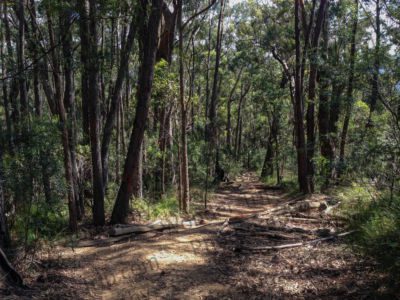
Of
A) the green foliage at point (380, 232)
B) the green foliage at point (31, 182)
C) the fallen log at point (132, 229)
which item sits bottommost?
the fallen log at point (132, 229)

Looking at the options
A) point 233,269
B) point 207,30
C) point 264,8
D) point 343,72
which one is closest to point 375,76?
point 343,72

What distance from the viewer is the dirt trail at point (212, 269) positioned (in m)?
4.89

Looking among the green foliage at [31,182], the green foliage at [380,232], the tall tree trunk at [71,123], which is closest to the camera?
the green foliage at [380,232]

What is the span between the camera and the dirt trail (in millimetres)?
4895

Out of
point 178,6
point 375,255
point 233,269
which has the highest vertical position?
point 178,6

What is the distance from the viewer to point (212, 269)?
582cm

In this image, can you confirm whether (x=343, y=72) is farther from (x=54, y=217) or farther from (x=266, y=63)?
(x=266, y=63)

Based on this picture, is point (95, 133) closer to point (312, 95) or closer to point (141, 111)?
point (141, 111)

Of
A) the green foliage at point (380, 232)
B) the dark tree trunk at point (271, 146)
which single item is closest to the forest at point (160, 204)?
the green foliage at point (380, 232)

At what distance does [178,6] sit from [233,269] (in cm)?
796

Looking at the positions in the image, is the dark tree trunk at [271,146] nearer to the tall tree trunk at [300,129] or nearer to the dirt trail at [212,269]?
the tall tree trunk at [300,129]

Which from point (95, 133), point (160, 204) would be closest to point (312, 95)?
point (160, 204)

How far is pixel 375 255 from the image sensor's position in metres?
4.61

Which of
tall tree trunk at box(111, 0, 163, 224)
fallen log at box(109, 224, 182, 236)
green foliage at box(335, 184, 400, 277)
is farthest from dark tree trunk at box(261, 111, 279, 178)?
green foliage at box(335, 184, 400, 277)
